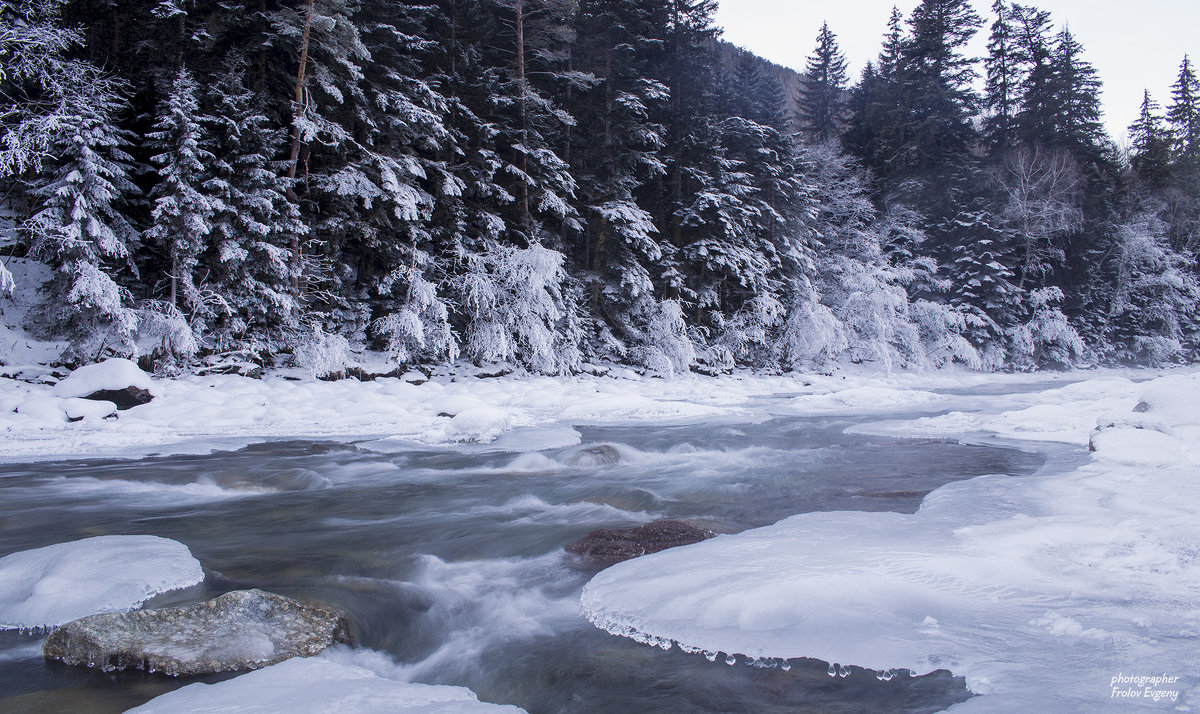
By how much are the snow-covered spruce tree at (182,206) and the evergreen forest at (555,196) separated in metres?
0.07

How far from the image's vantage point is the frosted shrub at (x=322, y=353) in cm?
1321

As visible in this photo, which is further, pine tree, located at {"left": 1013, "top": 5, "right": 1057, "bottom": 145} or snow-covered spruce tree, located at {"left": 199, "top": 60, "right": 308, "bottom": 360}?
pine tree, located at {"left": 1013, "top": 5, "right": 1057, "bottom": 145}

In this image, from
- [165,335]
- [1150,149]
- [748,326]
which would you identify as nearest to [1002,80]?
[1150,149]

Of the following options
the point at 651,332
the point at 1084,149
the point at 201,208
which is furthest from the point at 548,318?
the point at 1084,149

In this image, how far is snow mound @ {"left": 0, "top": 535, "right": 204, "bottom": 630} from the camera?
→ 3188 mm

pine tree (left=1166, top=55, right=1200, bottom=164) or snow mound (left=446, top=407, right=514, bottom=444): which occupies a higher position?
pine tree (left=1166, top=55, right=1200, bottom=164)

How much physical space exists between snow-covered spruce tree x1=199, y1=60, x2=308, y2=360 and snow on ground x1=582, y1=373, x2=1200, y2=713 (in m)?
12.5

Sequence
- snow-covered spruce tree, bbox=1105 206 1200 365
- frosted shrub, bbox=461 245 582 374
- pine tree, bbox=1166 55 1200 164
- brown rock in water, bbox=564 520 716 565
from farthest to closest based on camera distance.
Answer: pine tree, bbox=1166 55 1200 164 → snow-covered spruce tree, bbox=1105 206 1200 365 → frosted shrub, bbox=461 245 582 374 → brown rock in water, bbox=564 520 716 565

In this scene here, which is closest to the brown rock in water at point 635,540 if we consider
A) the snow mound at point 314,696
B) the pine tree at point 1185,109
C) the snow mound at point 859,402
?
the snow mound at point 314,696

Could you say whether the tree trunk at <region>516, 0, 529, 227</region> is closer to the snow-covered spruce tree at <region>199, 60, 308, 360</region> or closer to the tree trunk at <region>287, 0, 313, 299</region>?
the tree trunk at <region>287, 0, 313, 299</region>

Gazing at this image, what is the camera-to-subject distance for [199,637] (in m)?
2.80

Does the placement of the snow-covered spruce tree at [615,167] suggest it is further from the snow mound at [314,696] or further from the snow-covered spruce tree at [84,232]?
the snow mound at [314,696]

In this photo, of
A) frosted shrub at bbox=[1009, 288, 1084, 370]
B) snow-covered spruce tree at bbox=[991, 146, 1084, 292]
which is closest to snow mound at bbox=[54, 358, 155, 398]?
frosted shrub at bbox=[1009, 288, 1084, 370]

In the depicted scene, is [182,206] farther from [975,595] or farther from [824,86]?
[824,86]
